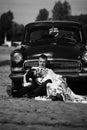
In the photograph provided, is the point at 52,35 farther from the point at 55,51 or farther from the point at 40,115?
the point at 40,115

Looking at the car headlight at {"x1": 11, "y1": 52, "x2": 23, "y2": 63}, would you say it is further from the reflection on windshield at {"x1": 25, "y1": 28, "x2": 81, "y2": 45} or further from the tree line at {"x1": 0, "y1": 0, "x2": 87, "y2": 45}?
the tree line at {"x1": 0, "y1": 0, "x2": 87, "y2": 45}

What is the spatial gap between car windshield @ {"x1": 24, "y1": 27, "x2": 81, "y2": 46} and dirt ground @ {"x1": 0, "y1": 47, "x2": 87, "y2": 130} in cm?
208

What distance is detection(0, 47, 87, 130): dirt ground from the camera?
4633 mm

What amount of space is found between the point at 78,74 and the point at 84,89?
1.31m

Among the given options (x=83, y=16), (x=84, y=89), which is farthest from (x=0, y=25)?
(x=84, y=89)

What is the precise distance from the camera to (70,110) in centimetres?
586

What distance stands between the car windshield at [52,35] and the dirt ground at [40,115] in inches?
81.9

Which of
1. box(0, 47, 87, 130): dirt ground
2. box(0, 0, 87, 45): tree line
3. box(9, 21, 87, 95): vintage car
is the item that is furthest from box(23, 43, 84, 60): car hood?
box(0, 0, 87, 45): tree line

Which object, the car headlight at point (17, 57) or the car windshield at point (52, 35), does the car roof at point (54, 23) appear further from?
the car headlight at point (17, 57)

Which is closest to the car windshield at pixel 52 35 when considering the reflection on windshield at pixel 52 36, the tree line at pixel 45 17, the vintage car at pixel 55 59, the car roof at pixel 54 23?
the reflection on windshield at pixel 52 36

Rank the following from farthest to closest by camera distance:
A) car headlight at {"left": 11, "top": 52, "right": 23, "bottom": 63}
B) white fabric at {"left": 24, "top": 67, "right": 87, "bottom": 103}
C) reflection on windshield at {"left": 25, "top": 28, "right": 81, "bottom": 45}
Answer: reflection on windshield at {"left": 25, "top": 28, "right": 81, "bottom": 45} < car headlight at {"left": 11, "top": 52, "right": 23, "bottom": 63} < white fabric at {"left": 24, "top": 67, "right": 87, "bottom": 103}

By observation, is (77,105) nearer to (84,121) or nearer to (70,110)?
(70,110)

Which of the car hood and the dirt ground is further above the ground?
the car hood

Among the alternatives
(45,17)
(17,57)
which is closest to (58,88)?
(17,57)
